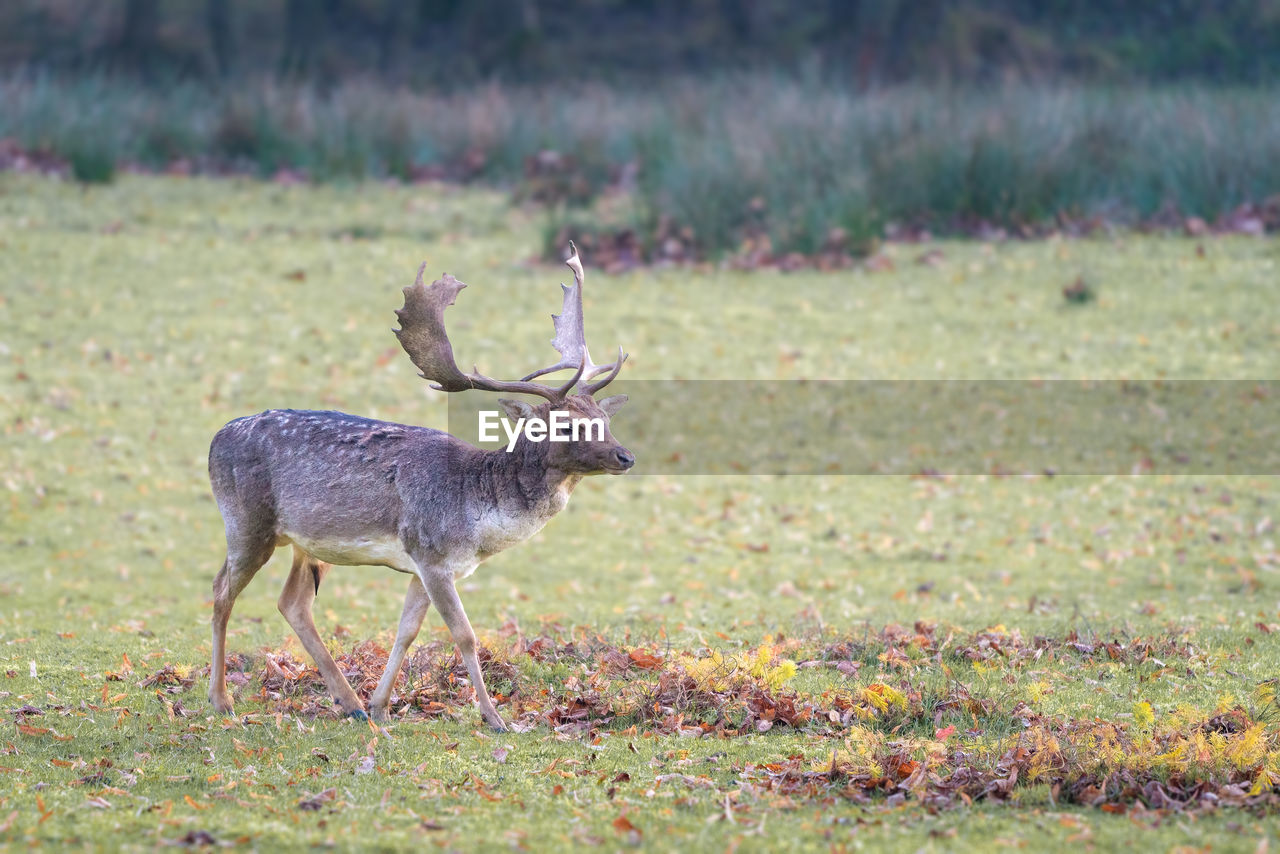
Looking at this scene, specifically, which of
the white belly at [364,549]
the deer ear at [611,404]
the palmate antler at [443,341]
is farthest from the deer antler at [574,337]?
the white belly at [364,549]

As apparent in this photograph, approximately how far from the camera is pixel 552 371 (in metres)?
8.23

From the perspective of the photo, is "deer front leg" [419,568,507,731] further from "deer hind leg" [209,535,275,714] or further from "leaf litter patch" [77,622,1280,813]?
"deer hind leg" [209,535,275,714]

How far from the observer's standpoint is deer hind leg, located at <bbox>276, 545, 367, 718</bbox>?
8.01m

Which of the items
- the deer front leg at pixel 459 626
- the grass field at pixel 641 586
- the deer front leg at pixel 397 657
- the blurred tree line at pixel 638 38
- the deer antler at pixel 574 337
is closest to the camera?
the grass field at pixel 641 586

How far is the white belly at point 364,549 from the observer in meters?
7.96

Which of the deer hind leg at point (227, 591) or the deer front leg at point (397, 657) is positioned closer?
the deer front leg at point (397, 657)

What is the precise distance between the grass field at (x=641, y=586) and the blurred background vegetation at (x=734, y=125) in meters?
1.19

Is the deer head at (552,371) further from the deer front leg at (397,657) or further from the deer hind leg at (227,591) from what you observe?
the deer hind leg at (227,591)

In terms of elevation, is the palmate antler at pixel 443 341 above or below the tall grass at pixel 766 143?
below

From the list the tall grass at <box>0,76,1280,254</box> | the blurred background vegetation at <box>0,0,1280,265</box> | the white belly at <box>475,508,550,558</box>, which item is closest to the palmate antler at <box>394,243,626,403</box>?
the white belly at <box>475,508,550,558</box>

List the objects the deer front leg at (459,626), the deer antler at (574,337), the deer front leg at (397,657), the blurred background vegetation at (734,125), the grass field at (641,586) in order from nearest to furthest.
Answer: the grass field at (641,586), the deer front leg at (459,626), the deer front leg at (397,657), the deer antler at (574,337), the blurred background vegetation at (734,125)

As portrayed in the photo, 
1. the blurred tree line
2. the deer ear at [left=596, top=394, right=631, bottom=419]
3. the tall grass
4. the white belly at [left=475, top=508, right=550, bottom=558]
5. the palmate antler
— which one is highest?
the blurred tree line

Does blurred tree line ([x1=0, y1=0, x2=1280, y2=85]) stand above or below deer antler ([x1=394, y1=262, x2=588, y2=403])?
above

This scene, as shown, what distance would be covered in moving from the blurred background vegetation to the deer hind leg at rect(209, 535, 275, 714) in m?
14.3
